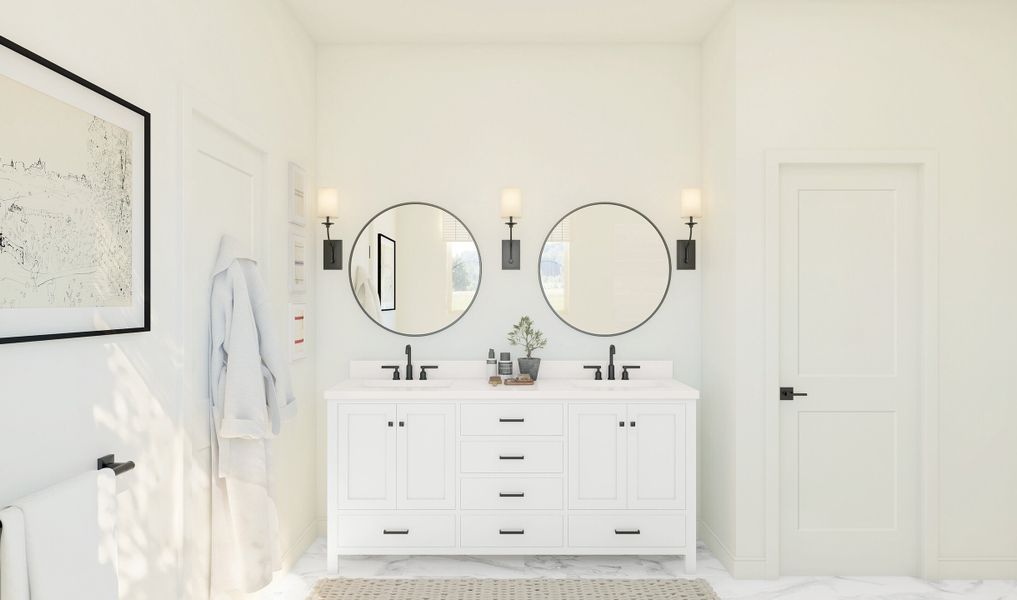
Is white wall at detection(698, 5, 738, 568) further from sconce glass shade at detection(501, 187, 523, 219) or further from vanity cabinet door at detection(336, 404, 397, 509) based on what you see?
vanity cabinet door at detection(336, 404, 397, 509)

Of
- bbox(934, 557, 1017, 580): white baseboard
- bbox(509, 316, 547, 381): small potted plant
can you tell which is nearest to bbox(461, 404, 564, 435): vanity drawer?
bbox(509, 316, 547, 381): small potted plant

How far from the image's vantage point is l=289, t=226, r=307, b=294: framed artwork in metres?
3.11

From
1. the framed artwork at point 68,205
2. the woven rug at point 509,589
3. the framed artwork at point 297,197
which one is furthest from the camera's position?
the framed artwork at point 297,197

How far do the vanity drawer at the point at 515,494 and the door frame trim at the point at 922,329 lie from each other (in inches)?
41.4

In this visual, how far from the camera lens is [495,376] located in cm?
329

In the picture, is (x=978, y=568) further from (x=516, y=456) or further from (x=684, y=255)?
(x=516, y=456)

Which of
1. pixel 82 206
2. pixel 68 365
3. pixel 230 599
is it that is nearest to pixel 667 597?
pixel 230 599

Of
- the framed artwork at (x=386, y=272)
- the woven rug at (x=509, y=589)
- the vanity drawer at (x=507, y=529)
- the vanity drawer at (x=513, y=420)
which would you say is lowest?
the woven rug at (x=509, y=589)

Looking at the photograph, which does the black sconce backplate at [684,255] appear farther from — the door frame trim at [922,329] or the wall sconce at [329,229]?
Answer: the wall sconce at [329,229]

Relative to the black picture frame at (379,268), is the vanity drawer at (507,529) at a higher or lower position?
lower

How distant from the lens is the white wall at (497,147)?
3.50 m

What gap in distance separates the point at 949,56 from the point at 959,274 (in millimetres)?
1072

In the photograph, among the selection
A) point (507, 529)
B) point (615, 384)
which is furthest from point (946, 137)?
point (507, 529)

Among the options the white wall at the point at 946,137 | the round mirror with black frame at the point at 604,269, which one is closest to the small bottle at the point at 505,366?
the round mirror with black frame at the point at 604,269
